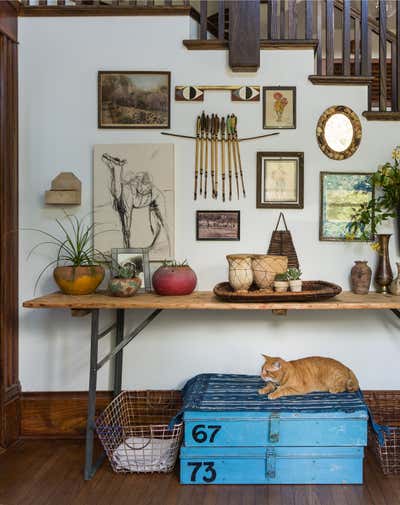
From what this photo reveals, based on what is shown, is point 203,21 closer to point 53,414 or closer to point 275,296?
point 275,296

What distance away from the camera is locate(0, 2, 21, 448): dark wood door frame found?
279 cm

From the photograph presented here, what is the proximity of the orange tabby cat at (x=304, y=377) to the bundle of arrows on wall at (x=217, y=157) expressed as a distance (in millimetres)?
1059

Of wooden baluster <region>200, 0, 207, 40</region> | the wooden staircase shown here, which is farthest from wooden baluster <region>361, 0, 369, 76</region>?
wooden baluster <region>200, 0, 207, 40</region>

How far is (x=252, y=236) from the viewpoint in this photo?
293cm

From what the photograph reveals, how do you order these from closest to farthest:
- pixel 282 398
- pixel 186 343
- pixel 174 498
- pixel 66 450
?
pixel 174 498, pixel 282 398, pixel 66 450, pixel 186 343

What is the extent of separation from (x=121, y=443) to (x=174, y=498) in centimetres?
48

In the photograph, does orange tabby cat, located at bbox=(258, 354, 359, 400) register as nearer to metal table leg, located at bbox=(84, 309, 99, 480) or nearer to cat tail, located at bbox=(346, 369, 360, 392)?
cat tail, located at bbox=(346, 369, 360, 392)

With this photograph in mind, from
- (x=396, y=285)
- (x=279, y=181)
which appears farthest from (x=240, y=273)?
(x=396, y=285)

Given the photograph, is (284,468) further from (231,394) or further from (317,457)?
(231,394)

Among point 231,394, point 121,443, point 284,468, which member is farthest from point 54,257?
point 284,468

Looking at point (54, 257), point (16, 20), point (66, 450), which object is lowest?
point (66, 450)

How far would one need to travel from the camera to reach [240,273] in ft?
8.37

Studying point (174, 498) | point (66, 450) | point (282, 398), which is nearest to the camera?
point (174, 498)

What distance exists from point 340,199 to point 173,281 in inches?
46.1
